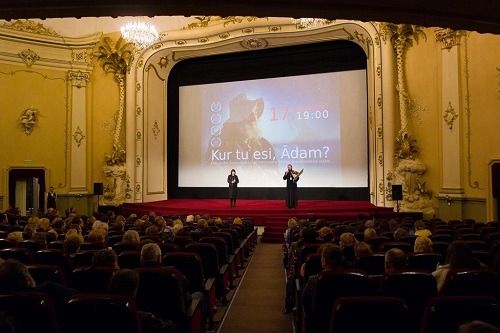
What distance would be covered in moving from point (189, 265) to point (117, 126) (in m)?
12.6

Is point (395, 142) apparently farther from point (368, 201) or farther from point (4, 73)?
point (4, 73)

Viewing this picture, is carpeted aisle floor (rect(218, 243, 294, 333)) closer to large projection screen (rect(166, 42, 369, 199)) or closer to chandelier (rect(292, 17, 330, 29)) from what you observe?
large projection screen (rect(166, 42, 369, 199))

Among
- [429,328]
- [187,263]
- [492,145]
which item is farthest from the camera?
[492,145]

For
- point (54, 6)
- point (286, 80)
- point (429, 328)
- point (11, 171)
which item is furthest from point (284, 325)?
point (11, 171)

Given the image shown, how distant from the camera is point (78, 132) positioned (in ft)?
49.7

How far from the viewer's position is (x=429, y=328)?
71.7 inches

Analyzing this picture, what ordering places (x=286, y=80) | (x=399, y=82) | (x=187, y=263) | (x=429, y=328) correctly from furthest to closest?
1. (x=286, y=80)
2. (x=399, y=82)
3. (x=187, y=263)
4. (x=429, y=328)

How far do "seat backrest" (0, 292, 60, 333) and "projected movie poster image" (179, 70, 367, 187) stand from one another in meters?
12.6

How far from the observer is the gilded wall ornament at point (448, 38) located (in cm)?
1077

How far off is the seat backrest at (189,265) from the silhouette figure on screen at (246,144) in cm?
1119

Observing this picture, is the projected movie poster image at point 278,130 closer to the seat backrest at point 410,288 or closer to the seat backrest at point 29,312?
the seat backrest at point 410,288

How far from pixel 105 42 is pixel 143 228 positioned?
10895mm

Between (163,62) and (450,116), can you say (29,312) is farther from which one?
(163,62)

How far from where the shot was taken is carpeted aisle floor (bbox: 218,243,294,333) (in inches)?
159
